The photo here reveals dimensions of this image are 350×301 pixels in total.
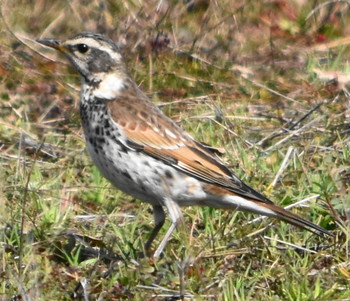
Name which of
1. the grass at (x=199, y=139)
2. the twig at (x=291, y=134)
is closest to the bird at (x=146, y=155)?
the grass at (x=199, y=139)

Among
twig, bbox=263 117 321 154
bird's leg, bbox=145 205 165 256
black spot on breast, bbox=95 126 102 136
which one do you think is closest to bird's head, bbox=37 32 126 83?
black spot on breast, bbox=95 126 102 136

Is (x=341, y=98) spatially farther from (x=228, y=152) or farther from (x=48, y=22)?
(x=48, y=22)

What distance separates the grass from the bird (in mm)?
192

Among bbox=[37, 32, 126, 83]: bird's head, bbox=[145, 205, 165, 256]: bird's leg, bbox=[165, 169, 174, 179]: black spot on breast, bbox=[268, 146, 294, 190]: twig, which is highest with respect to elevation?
bbox=[37, 32, 126, 83]: bird's head

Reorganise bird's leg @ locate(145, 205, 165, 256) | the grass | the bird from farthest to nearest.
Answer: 1. bird's leg @ locate(145, 205, 165, 256)
2. the bird
3. the grass

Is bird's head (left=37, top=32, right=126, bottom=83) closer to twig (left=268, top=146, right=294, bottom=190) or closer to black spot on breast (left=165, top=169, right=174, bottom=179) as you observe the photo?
black spot on breast (left=165, top=169, right=174, bottom=179)

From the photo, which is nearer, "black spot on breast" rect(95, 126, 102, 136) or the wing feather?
"black spot on breast" rect(95, 126, 102, 136)

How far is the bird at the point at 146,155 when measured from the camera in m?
7.00

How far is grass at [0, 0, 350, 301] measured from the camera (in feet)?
21.1

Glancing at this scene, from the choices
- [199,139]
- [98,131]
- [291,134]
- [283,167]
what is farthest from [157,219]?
[291,134]

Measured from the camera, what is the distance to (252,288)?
633 cm

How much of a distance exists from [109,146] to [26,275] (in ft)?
3.45

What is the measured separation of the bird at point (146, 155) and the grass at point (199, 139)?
0.63 feet

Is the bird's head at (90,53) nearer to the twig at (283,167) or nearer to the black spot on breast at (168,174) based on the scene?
the black spot on breast at (168,174)
